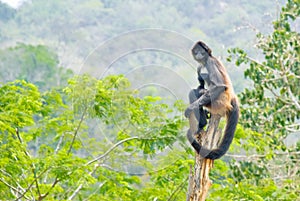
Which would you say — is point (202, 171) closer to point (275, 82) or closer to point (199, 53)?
point (199, 53)

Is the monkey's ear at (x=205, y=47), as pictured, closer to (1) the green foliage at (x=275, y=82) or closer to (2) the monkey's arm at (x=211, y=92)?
(2) the monkey's arm at (x=211, y=92)

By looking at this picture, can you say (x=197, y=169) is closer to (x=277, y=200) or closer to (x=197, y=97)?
(x=197, y=97)

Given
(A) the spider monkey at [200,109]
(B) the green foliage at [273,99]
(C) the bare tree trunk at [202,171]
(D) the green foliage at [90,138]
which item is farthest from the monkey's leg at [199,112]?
(B) the green foliage at [273,99]

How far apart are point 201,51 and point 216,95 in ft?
1.67

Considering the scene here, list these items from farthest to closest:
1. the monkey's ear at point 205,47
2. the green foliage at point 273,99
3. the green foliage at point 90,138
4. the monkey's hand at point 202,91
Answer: the green foliage at point 273,99 < the green foliage at point 90,138 < the monkey's ear at point 205,47 < the monkey's hand at point 202,91

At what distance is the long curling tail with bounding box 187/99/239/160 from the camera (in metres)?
4.30

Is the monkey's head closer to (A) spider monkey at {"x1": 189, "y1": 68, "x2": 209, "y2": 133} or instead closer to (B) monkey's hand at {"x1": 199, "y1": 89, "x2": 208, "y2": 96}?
(A) spider monkey at {"x1": 189, "y1": 68, "x2": 209, "y2": 133}

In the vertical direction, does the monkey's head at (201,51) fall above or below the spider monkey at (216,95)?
above

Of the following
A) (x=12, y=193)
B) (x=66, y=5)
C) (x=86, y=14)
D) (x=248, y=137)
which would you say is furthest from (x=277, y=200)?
(x=66, y=5)

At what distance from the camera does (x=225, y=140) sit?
15.4 ft

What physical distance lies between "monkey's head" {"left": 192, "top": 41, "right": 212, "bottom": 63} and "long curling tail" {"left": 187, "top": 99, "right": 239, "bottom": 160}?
0.47 meters

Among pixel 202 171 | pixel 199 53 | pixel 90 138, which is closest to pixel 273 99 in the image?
pixel 90 138

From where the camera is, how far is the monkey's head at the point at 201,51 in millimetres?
5082

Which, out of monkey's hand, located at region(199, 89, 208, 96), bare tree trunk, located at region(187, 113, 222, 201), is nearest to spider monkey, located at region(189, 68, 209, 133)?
monkey's hand, located at region(199, 89, 208, 96)
